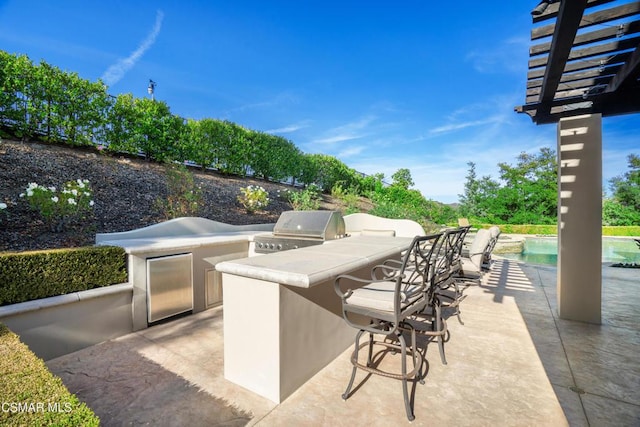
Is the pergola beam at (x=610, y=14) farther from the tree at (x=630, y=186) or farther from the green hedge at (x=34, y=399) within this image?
the tree at (x=630, y=186)

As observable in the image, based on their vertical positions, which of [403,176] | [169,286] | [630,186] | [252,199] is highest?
[403,176]

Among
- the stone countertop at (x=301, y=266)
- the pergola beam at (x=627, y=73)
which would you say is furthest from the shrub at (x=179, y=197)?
the pergola beam at (x=627, y=73)

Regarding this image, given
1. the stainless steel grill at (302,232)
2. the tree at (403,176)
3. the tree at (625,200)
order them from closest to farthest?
the stainless steel grill at (302,232), the tree at (625,200), the tree at (403,176)

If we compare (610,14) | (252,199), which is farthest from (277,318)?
(252,199)

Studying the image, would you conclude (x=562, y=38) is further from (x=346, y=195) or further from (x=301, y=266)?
(x=346, y=195)

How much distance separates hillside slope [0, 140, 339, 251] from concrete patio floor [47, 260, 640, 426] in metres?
2.66

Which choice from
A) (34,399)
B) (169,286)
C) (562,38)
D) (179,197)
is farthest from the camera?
(179,197)

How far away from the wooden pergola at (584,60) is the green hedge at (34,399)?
3.40 meters

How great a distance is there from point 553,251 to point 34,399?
47.5ft

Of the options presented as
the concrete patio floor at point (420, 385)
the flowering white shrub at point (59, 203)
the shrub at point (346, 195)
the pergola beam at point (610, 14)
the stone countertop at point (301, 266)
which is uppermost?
the pergola beam at point (610, 14)

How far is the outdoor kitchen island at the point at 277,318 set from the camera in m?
1.80

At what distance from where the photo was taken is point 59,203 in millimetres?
4227

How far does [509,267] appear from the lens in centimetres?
681

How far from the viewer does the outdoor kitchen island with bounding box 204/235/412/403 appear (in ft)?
5.90
